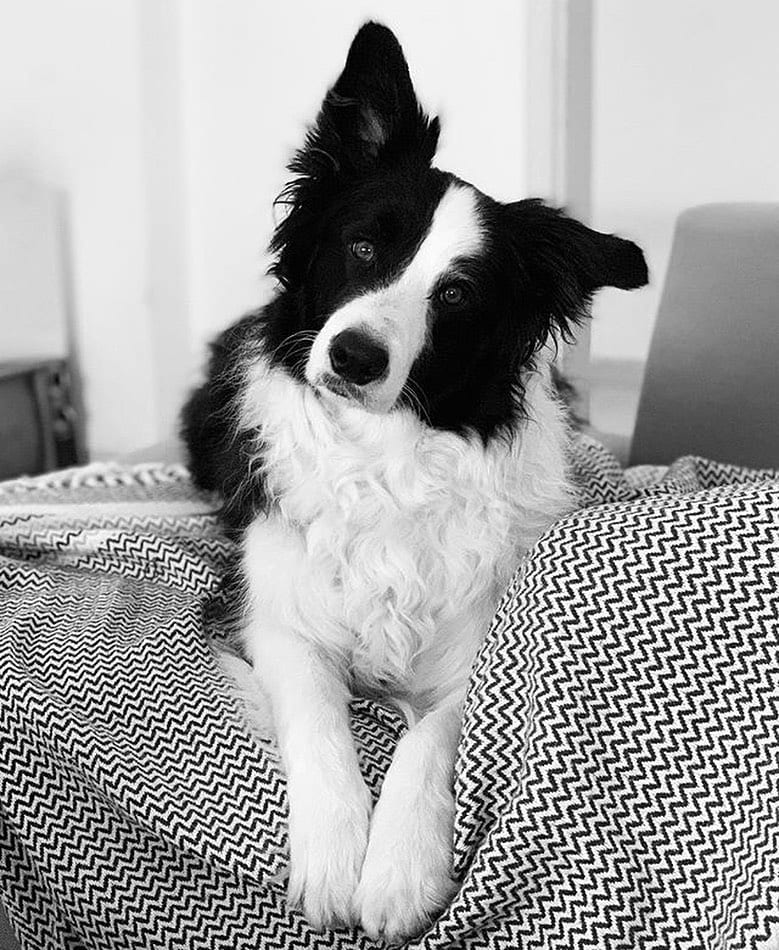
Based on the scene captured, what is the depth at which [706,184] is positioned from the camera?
2830 millimetres

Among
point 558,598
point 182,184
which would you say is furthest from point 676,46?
point 558,598

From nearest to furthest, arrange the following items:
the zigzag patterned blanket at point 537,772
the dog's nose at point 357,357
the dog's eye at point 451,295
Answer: the zigzag patterned blanket at point 537,772, the dog's nose at point 357,357, the dog's eye at point 451,295

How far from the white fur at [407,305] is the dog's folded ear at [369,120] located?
0.12m

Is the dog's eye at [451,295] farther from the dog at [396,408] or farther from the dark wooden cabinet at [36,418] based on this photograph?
the dark wooden cabinet at [36,418]

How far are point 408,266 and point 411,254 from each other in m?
0.02

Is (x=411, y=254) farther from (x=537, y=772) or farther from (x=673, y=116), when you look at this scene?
(x=673, y=116)

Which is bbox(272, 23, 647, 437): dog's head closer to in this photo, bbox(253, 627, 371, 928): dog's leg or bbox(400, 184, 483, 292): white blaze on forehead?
bbox(400, 184, 483, 292): white blaze on forehead

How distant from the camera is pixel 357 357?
Result: 1.33 meters

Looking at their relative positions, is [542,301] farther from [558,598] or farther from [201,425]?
[201,425]

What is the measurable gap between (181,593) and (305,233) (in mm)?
545

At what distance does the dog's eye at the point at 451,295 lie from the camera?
56.4 inches

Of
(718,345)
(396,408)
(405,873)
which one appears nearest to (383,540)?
(396,408)

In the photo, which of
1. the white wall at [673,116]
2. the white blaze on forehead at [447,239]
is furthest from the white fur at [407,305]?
the white wall at [673,116]

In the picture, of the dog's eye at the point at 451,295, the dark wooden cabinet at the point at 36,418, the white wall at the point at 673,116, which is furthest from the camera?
the dark wooden cabinet at the point at 36,418
